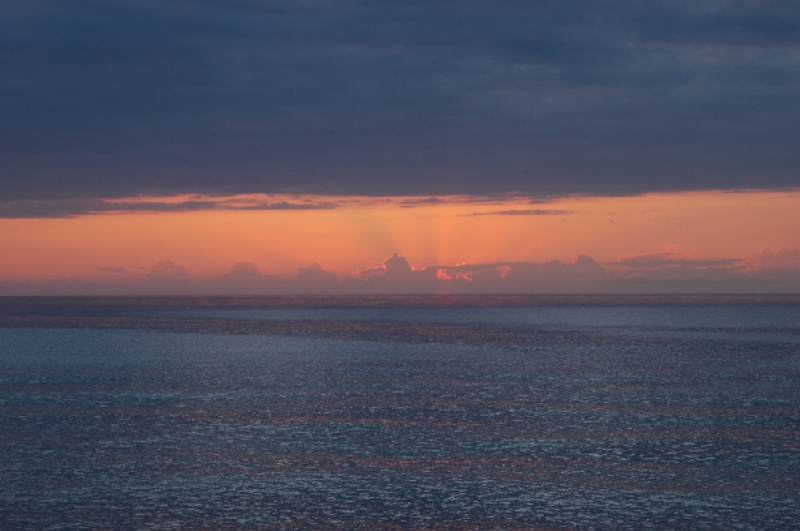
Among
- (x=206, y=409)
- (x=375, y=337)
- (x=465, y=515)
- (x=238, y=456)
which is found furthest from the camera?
(x=375, y=337)

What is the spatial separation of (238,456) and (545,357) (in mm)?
40325

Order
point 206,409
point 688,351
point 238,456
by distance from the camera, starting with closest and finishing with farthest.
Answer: point 238,456, point 206,409, point 688,351

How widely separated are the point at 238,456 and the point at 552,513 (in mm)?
10485

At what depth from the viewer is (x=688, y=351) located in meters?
68.6

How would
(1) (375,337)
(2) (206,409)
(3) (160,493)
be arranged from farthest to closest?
(1) (375,337), (2) (206,409), (3) (160,493)

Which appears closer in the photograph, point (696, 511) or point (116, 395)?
point (696, 511)

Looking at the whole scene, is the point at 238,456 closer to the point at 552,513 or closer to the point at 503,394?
the point at 552,513

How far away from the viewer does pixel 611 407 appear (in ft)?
117

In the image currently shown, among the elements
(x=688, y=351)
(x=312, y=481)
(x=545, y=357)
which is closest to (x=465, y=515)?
(x=312, y=481)

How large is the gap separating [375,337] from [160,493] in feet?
223

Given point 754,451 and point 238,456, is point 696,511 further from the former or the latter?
point 238,456

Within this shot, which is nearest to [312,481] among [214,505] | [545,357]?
[214,505]

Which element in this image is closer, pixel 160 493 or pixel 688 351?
pixel 160 493

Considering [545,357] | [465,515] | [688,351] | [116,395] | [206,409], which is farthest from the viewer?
[688,351]
